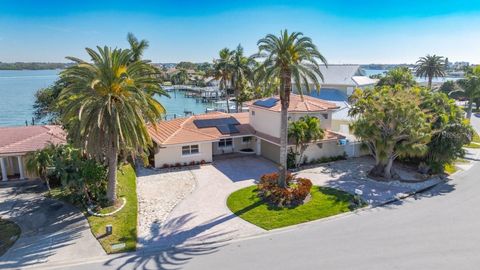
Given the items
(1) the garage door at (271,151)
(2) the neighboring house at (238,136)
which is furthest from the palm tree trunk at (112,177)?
(1) the garage door at (271,151)

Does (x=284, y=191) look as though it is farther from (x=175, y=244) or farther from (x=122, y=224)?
(x=122, y=224)

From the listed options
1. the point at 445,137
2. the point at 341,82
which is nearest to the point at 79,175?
the point at 445,137

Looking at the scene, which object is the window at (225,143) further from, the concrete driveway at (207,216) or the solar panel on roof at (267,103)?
the concrete driveway at (207,216)

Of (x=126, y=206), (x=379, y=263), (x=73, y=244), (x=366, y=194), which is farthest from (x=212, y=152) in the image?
(x=379, y=263)

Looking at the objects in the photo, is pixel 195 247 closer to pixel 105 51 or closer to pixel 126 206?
pixel 126 206

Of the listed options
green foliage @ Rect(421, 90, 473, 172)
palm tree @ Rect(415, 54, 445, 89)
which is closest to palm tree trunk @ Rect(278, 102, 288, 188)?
green foliage @ Rect(421, 90, 473, 172)
